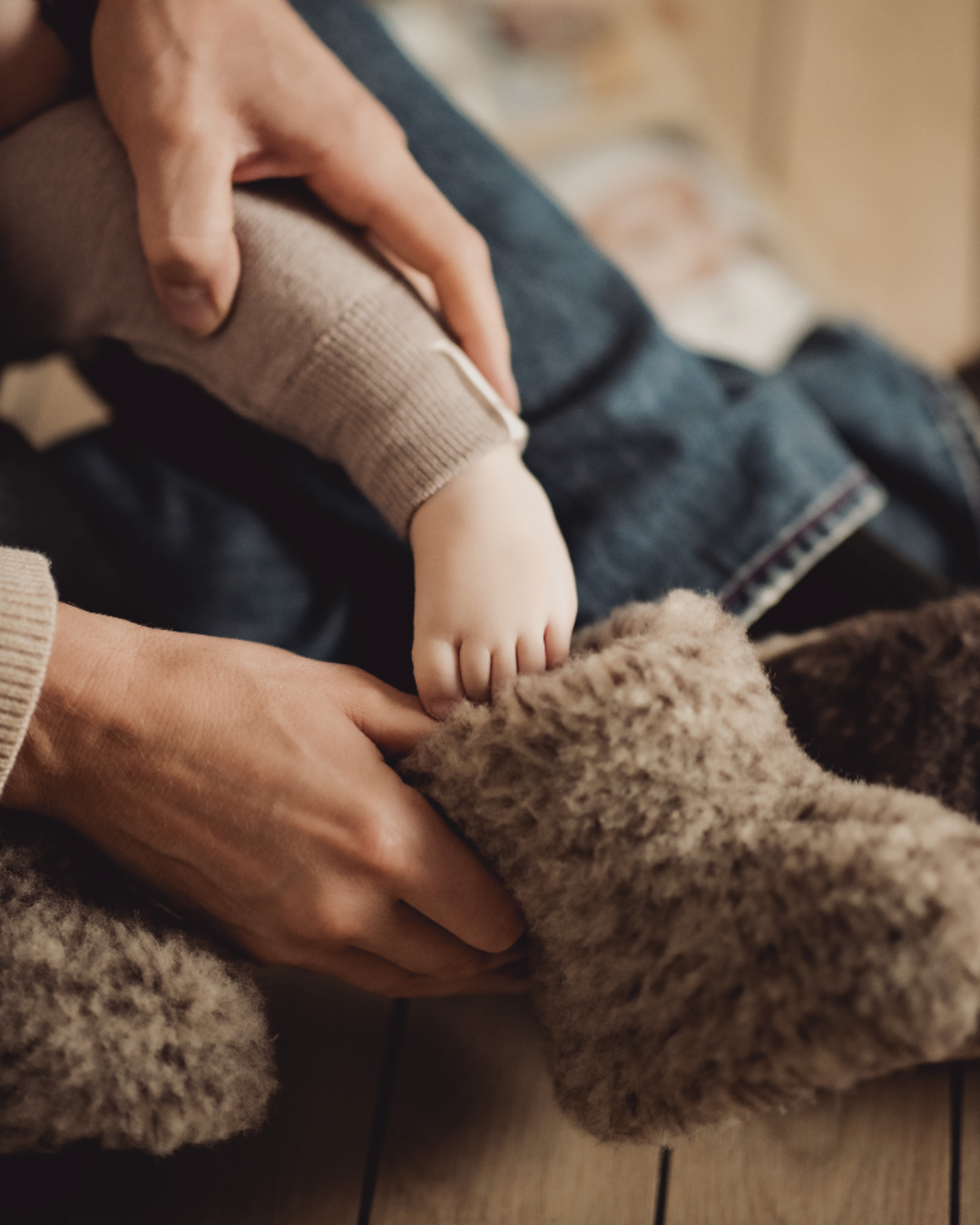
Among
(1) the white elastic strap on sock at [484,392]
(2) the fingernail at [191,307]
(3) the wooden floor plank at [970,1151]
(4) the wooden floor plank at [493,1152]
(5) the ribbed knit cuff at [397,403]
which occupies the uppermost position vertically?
(1) the white elastic strap on sock at [484,392]

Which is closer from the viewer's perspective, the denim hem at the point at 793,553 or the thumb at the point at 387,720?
the thumb at the point at 387,720

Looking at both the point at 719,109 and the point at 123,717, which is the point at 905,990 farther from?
the point at 719,109

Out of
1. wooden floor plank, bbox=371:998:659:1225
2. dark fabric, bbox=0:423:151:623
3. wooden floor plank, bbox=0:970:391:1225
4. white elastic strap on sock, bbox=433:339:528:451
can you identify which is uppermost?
white elastic strap on sock, bbox=433:339:528:451

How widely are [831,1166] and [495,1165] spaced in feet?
0.67

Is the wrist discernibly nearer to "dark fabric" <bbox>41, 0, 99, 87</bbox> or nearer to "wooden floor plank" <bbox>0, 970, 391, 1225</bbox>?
"wooden floor plank" <bbox>0, 970, 391, 1225</bbox>

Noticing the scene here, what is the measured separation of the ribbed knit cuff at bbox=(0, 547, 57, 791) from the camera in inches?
16.4

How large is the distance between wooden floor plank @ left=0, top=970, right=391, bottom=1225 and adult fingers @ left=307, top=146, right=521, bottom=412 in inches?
18.2

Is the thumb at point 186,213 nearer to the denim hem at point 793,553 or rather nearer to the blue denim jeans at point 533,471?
the blue denim jeans at point 533,471

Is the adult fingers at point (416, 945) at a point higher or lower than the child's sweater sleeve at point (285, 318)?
lower

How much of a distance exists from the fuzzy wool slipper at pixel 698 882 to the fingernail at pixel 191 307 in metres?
0.29

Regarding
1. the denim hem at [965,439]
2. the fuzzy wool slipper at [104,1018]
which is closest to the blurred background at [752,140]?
the denim hem at [965,439]

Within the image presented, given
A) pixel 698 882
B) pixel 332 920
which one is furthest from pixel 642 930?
pixel 332 920

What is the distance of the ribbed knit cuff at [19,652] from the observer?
417 mm

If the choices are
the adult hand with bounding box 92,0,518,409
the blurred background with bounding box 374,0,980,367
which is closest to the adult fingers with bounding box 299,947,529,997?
the adult hand with bounding box 92,0,518,409
